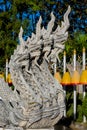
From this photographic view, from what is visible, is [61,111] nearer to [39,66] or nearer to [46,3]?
[39,66]

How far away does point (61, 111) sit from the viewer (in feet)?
37.2

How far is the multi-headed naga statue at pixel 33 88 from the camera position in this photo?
35.8 feet

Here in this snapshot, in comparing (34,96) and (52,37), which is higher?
(52,37)

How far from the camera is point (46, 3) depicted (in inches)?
1260

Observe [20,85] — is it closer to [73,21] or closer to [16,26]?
[16,26]

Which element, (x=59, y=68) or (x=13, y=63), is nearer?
(x=13, y=63)

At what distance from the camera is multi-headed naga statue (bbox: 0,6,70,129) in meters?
10.9

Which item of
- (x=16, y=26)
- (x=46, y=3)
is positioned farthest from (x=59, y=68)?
(x=46, y=3)

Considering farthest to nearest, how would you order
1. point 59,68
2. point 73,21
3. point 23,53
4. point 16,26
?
1. point 73,21
2. point 16,26
3. point 59,68
4. point 23,53

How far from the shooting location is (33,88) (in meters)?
11.1

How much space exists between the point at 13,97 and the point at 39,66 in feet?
3.60

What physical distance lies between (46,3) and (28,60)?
2143 centimetres

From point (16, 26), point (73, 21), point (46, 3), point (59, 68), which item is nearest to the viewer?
point (59, 68)

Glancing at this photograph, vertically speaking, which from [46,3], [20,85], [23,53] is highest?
[46,3]
